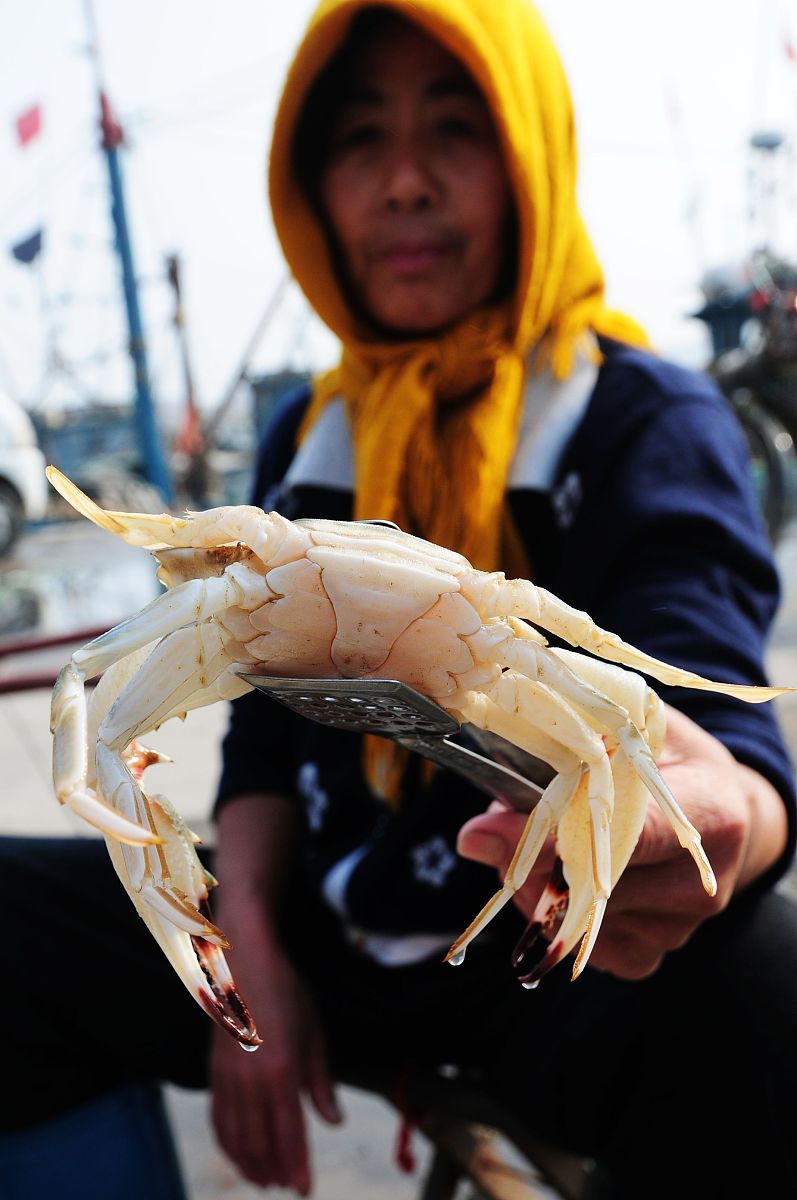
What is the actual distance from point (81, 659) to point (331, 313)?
87cm

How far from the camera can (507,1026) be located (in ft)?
3.40

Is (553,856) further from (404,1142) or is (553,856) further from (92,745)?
(404,1142)

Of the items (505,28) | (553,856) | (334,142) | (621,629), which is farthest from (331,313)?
(553,856)

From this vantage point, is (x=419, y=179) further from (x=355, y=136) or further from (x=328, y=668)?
(x=328, y=668)

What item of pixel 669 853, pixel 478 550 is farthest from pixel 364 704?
pixel 478 550

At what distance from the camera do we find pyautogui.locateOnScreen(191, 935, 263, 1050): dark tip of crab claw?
50 centimetres

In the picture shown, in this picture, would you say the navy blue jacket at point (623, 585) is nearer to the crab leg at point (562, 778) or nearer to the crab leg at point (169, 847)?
the crab leg at point (562, 778)

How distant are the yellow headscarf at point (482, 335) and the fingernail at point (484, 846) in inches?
16.2

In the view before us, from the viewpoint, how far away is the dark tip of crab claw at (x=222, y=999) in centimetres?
50

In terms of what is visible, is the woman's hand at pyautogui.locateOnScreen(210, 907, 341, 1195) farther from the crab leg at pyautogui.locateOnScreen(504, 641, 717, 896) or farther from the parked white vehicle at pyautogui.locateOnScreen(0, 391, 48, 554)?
the parked white vehicle at pyautogui.locateOnScreen(0, 391, 48, 554)

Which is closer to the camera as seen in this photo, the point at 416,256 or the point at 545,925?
the point at 545,925

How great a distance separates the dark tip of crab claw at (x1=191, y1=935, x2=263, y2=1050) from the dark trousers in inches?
20.1

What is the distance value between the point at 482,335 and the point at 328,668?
685mm

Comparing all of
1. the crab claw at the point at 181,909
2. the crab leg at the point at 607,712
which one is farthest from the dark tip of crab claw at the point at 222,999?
the crab leg at the point at 607,712
